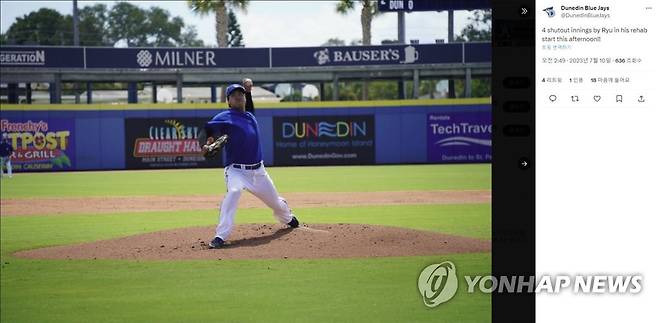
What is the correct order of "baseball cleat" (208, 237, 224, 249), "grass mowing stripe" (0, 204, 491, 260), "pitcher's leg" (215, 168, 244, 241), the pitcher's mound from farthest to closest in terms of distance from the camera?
"grass mowing stripe" (0, 204, 491, 260)
"pitcher's leg" (215, 168, 244, 241)
"baseball cleat" (208, 237, 224, 249)
the pitcher's mound

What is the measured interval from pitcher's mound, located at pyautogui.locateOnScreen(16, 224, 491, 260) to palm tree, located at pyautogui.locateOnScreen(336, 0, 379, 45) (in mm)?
31393

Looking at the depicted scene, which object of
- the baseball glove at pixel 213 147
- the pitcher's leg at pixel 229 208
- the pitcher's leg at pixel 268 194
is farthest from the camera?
the pitcher's leg at pixel 268 194

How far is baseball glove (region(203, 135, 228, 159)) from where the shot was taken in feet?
25.2

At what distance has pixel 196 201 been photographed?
732 inches

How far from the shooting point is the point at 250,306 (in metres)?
4.70

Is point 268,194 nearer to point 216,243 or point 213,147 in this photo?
point 216,243

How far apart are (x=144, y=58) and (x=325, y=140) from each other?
952 cm

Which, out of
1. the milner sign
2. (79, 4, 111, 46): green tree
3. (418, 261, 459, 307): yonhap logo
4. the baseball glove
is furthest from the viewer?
(79, 4, 111, 46): green tree

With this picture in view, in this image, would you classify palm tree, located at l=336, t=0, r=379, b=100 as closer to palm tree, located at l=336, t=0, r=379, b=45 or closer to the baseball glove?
palm tree, located at l=336, t=0, r=379, b=45

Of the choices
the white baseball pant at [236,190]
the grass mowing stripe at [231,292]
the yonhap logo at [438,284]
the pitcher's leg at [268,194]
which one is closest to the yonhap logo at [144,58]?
the pitcher's leg at [268,194]

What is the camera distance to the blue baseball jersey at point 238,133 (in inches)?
341

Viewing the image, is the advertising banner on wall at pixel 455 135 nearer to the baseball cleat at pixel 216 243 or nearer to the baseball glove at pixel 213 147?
the baseball cleat at pixel 216 243

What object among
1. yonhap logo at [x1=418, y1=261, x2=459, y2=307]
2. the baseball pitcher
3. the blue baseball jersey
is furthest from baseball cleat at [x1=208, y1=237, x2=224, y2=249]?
yonhap logo at [x1=418, y1=261, x2=459, y2=307]

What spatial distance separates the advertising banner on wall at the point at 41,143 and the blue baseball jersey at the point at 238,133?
27797 millimetres
